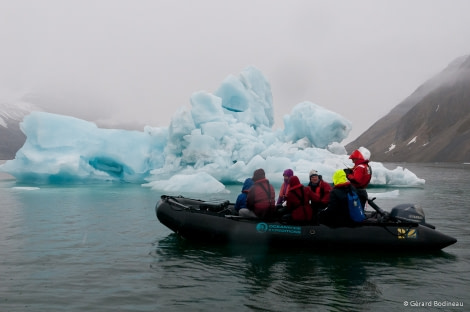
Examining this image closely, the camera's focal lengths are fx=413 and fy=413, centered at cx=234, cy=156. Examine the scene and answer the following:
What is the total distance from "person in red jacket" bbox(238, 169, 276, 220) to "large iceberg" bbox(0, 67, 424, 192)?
1496 cm

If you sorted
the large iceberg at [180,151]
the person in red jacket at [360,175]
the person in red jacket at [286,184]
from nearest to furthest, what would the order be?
1. the person in red jacket at [360,175]
2. the person in red jacket at [286,184]
3. the large iceberg at [180,151]

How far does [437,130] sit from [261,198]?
5936 inches

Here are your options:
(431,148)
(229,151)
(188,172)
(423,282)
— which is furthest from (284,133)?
(431,148)

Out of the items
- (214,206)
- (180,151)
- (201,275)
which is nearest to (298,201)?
(214,206)

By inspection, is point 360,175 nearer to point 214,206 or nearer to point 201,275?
point 214,206

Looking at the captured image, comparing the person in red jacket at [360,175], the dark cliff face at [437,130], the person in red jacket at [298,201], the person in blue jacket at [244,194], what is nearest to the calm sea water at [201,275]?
the person in red jacket at [298,201]

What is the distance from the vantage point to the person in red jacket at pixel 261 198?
9211 millimetres

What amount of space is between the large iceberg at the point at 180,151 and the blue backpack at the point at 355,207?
1594 centimetres

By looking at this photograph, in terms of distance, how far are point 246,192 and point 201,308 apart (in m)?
4.10

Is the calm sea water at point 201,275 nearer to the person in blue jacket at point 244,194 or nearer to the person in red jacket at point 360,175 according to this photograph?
the person in blue jacket at point 244,194

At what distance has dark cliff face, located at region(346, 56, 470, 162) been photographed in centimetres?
12481

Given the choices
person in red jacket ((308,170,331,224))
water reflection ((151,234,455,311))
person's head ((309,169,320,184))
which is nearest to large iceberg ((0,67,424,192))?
person in red jacket ((308,170,331,224))

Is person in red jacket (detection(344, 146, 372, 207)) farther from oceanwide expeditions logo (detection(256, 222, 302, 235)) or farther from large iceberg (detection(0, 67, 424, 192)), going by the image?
large iceberg (detection(0, 67, 424, 192))

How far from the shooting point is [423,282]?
7.08 metres
